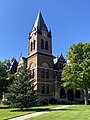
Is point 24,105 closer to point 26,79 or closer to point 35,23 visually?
point 26,79

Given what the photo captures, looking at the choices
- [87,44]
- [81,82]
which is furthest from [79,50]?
[81,82]

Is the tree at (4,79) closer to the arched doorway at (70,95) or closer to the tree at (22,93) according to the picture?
the tree at (22,93)

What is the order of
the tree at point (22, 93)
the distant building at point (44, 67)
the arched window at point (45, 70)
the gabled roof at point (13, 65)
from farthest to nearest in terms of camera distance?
the gabled roof at point (13, 65) → the arched window at point (45, 70) → the distant building at point (44, 67) → the tree at point (22, 93)

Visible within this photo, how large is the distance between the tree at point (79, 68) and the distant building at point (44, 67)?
8888 millimetres

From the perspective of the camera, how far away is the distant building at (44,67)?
50.0m

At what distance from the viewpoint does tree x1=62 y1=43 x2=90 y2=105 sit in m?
39.0

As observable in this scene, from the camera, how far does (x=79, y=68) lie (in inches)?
1625

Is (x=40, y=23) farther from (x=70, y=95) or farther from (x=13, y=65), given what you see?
(x=70, y=95)

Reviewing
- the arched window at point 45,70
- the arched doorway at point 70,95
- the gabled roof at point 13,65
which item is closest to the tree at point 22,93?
the arched window at point 45,70

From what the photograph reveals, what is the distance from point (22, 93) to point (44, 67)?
2044 centimetres

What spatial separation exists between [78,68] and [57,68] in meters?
14.4

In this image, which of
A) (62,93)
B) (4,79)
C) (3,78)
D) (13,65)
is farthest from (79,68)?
(13,65)

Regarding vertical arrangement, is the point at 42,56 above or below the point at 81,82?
above

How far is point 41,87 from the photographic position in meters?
49.7
